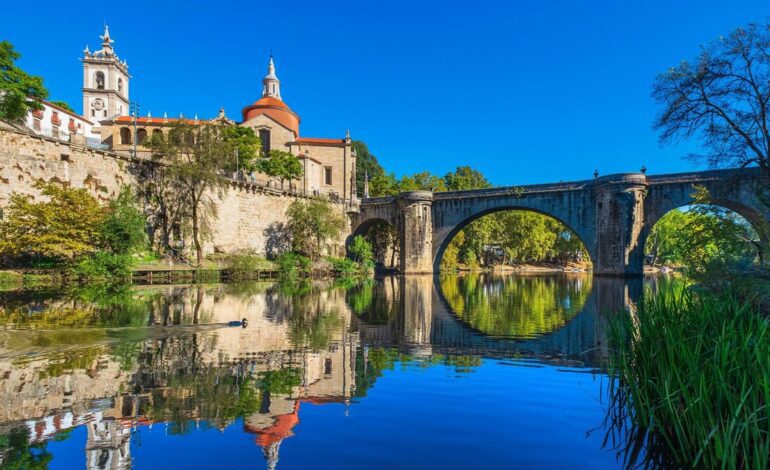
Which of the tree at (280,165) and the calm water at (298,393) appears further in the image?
the tree at (280,165)

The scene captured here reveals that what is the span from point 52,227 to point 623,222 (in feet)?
128

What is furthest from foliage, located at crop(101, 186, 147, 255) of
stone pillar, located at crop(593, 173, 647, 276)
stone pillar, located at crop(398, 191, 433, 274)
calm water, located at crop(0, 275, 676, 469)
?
stone pillar, located at crop(593, 173, 647, 276)

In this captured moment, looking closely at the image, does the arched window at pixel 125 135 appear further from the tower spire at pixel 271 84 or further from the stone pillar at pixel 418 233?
the stone pillar at pixel 418 233

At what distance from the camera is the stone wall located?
3014 cm

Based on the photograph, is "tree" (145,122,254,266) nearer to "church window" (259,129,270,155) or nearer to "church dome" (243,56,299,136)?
"church window" (259,129,270,155)

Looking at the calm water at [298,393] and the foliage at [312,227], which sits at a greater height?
the foliage at [312,227]

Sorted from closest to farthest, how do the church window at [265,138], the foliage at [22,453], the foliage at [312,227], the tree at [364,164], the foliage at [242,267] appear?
the foliage at [22,453]
the foliage at [242,267]
the foliage at [312,227]
the church window at [265,138]
the tree at [364,164]

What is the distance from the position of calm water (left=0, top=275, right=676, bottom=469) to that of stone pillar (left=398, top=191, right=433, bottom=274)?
3222 cm

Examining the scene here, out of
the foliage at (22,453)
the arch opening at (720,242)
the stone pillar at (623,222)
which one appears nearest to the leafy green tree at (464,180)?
the stone pillar at (623,222)

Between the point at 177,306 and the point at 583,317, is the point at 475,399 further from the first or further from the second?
the point at 177,306

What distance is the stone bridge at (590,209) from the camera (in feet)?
119

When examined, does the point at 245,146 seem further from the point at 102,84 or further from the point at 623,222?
the point at 102,84

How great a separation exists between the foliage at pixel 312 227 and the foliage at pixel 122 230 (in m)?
15.8

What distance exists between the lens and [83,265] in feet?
91.1
